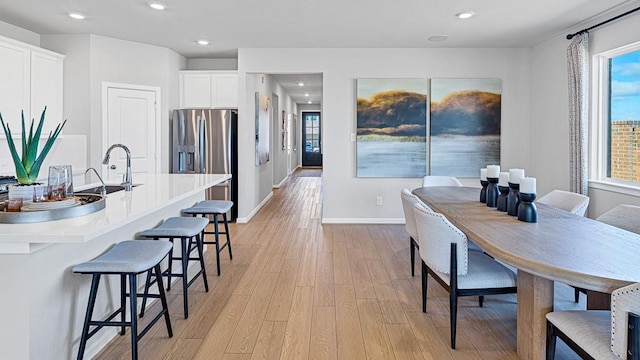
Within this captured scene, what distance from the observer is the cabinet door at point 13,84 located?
163 inches

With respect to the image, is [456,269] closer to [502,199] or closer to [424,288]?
[424,288]

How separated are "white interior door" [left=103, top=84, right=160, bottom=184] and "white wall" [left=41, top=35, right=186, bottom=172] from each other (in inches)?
4.3

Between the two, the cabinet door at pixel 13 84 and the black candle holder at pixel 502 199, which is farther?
the cabinet door at pixel 13 84

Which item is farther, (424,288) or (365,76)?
(365,76)

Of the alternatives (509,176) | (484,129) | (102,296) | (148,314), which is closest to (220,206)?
(148,314)

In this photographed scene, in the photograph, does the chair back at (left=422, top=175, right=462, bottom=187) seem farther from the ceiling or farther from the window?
the ceiling

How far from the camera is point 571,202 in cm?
317

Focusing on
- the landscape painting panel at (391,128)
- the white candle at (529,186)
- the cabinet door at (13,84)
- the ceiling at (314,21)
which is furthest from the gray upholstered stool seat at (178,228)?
the landscape painting panel at (391,128)

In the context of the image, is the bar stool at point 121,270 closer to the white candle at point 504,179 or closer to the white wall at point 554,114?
the white candle at point 504,179

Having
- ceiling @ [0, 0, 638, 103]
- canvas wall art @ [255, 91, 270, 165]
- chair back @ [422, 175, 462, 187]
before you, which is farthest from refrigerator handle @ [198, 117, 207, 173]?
chair back @ [422, 175, 462, 187]

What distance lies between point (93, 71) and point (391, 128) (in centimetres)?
387

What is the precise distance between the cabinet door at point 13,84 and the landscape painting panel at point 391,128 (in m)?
3.89

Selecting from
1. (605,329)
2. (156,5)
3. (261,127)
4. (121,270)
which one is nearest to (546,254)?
(605,329)

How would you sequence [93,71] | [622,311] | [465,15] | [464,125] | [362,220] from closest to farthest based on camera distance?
1. [622,311]
2. [465,15]
3. [93,71]
4. [464,125]
5. [362,220]
